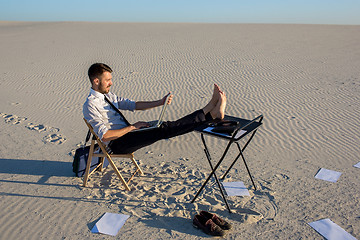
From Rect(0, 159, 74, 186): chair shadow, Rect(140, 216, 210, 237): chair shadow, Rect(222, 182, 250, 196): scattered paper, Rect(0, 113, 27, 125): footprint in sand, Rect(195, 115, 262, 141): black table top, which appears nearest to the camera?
Rect(140, 216, 210, 237): chair shadow

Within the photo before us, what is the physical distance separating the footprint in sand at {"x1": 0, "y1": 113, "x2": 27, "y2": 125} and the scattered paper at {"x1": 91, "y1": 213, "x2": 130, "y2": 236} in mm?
4249

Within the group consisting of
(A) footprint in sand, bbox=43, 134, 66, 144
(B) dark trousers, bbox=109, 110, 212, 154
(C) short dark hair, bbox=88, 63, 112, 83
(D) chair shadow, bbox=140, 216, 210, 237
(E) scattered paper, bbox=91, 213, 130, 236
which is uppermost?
(C) short dark hair, bbox=88, 63, 112, 83

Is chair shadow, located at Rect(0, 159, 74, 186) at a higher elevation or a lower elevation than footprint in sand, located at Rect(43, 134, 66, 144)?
lower

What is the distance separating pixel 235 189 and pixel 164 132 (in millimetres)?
1166

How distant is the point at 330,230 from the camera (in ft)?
10.5

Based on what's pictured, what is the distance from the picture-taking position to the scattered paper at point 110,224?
3.20 m

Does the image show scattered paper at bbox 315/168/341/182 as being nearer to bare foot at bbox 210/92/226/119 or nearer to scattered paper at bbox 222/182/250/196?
scattered paper at bbox 222/182/250/196

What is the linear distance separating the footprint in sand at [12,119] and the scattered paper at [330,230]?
5.96 metres

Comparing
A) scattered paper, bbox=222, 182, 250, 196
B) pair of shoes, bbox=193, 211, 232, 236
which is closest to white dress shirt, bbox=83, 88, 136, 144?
pair of shoes, bbox=193, 211, 232, 236

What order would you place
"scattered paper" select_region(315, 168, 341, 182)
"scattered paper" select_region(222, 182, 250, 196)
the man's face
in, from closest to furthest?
the man's face < "scattered paper" select_region(222, 182, 250, 196) < "scattered paper" select_region(315, 168, 341, 182)

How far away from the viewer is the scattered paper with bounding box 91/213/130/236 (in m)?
3.20

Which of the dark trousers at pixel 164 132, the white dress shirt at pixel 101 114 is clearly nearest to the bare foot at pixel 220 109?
the dark trousers at pixel 164 132

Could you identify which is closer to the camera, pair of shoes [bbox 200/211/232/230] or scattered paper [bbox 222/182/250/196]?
pair of shoes [bbox 200/211/232/230]

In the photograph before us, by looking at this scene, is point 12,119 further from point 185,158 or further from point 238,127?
point 238,127
